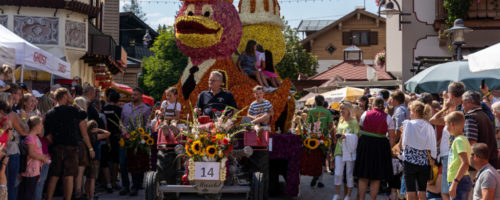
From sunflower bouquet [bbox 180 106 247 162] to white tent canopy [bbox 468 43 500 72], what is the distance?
3100 millimetres

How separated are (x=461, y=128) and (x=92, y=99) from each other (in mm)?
6618

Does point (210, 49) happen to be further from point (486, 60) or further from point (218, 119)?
point (486, 60)

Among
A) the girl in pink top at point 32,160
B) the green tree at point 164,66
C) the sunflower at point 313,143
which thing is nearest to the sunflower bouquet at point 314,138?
the sunflower at point 313,143

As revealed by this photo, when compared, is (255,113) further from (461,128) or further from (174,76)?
(174,76)

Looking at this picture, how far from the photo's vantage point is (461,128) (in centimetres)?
770

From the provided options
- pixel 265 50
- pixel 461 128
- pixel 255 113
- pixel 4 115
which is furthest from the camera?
pixel 265 50

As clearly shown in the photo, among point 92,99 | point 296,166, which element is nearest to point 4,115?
point 92,99

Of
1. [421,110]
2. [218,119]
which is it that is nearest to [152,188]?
[218,119]

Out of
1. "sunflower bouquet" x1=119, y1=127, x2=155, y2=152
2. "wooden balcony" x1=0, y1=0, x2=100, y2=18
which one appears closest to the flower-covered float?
"sunflower bouquet" x1=119, y1=127, x2=155, y2=152

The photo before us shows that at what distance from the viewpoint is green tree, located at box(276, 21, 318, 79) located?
138 ft

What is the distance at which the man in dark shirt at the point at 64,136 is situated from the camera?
9.97 metres

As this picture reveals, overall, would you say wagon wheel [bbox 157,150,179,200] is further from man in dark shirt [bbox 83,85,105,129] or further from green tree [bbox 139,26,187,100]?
green tree [bbox 139,26,187,100]

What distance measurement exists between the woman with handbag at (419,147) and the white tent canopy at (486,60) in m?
0.84

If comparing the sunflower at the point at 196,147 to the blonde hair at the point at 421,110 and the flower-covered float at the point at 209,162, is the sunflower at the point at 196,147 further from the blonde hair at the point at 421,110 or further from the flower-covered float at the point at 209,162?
the blonde hair at the point at 421,110
